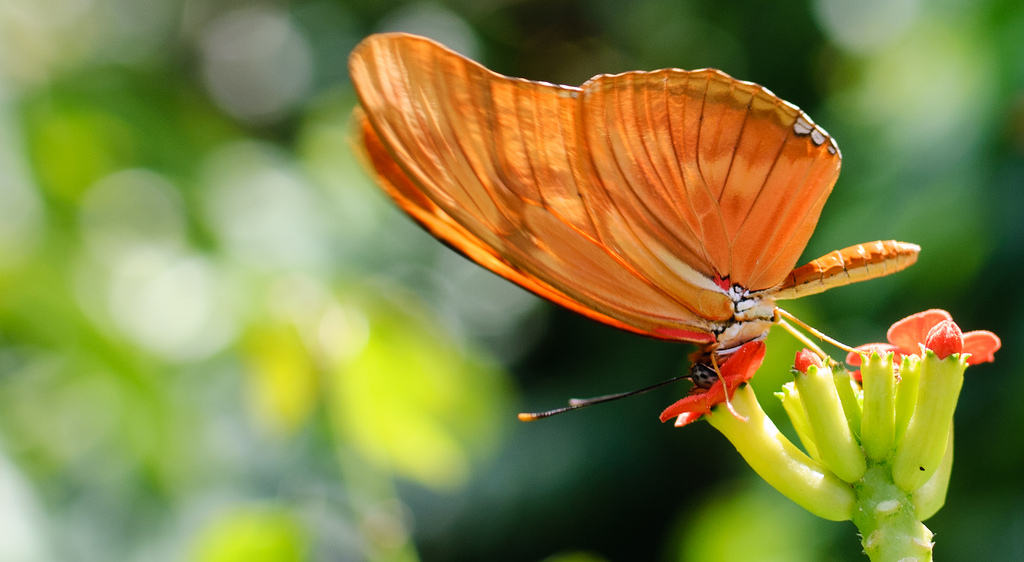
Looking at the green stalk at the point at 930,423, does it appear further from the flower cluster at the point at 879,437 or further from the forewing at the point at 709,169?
the forewing at the point at 709,169

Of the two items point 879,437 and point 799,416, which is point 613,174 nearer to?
point 799,416

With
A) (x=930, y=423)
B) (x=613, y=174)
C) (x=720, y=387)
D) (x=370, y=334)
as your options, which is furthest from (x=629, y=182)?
(x=370, y=334)

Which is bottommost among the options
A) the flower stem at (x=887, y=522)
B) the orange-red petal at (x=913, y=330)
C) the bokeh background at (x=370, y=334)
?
the bokeh background at (x=370, y=334)

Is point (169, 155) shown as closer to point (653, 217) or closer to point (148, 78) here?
A: point (148, 78)

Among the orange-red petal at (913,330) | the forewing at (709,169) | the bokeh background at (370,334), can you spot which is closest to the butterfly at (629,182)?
the forewing at (709,169)

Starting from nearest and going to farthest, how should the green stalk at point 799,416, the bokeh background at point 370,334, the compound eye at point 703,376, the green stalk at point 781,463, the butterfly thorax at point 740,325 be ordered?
the green stalk at point 781,463, the green stalk at point 799,416, the compound eye at point 703,376, the butterfly thorax at point 740,325, the bokeh background at point 370,334

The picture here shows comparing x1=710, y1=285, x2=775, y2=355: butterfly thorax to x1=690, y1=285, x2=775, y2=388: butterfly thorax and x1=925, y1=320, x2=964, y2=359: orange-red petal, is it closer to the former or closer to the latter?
x1=690, y1=285, x2=775, y2=388: butterfly thorax

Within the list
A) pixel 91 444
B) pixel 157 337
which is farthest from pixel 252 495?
pixel 157 337
